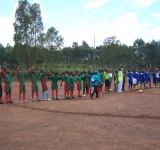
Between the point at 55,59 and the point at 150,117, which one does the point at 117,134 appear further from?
the point at 55,59

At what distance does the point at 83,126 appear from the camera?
8.09 metres

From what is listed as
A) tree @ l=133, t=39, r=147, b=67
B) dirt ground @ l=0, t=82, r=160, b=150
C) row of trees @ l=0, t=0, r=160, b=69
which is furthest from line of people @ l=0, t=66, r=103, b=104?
tree @ l=133, t=39, r=147, b=67

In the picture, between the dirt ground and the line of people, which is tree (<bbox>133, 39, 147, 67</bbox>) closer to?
the line of people

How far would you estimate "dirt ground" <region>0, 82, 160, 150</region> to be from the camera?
6180mm

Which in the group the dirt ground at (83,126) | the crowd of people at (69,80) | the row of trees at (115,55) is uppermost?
the row of trees at (115,55)

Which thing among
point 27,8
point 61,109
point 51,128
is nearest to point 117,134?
point 51,128

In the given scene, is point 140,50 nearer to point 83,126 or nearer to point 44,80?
point 44,80

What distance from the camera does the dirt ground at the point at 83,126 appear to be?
A: 618cm

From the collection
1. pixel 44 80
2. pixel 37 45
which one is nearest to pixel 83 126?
pixel 44 80

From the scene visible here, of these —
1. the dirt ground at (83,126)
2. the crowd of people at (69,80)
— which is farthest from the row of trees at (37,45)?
the dirt ground at (83,126)

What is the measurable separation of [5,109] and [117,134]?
6766 mm

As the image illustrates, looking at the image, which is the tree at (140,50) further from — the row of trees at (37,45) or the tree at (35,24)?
the tree at (35,24)

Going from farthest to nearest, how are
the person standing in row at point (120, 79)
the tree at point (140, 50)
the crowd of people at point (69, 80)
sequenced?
the tree at point (140, 50), the person standing in row at point (120, 79), the crowd of people at point (69, 80)

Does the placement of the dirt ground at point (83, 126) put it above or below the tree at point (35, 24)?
below
